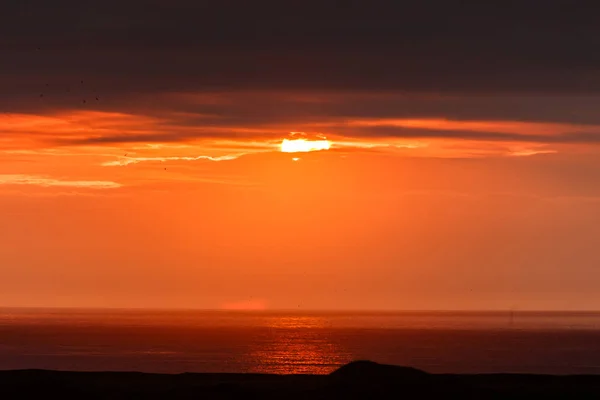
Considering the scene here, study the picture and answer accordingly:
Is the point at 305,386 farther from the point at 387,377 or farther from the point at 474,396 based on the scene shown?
the point at 474,396

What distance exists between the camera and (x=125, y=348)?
179250 millimetres

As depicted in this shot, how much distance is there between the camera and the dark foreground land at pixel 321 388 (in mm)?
43688

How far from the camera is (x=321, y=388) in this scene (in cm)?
4547

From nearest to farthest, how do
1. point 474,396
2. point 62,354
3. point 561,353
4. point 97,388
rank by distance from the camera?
point 474,396, point 97,388, point 62,354, point 561,353

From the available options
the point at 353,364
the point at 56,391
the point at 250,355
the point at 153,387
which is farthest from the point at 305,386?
the point at 250,355

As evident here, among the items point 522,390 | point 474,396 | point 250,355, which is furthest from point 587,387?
point 250,355

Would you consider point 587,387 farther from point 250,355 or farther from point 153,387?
point 250,355

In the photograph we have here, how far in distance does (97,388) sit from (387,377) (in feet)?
37.9

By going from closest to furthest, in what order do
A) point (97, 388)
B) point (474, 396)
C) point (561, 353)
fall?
1. point (474, 396)
2. point (97, 388)
3. point (561, 353)

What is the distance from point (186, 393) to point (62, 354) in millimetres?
117794

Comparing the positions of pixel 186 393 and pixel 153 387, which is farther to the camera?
pixel 153 387

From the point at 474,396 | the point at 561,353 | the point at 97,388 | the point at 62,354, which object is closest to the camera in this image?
the point at 474,396

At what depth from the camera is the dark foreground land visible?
4369cm

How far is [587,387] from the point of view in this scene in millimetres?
48812
